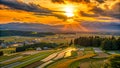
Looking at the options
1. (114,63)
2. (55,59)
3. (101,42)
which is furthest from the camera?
(101,42)

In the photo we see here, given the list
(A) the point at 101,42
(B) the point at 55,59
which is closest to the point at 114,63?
(B) the point at 55,59

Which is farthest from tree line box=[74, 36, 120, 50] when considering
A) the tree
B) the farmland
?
the tree

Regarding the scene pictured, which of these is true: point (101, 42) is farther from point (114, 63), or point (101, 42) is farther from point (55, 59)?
point (114, 63)

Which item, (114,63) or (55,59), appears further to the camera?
(55,59)

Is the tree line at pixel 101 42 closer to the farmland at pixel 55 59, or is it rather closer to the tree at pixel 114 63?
the farmland at pixel 55 59

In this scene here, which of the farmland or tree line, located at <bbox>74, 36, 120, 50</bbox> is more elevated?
tree line, located at <bbox>74, 36, 120, 50</bbox>

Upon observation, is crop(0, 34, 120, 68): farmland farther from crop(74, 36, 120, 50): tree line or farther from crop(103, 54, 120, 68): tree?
crop(74, 36, 120, 50): tree line

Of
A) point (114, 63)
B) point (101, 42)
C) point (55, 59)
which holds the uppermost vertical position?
point (114, 63)

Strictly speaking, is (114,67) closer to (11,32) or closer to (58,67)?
(58,67)

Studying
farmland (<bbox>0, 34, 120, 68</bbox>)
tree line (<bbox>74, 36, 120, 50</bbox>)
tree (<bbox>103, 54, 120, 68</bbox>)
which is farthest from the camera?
tree line (<bbox>74, 36, 120, 50</bbox>)
